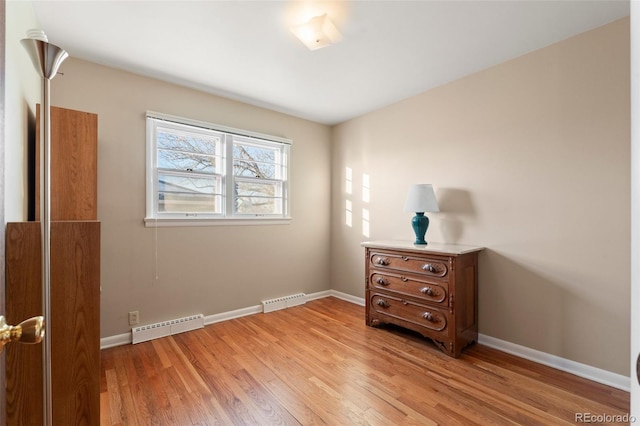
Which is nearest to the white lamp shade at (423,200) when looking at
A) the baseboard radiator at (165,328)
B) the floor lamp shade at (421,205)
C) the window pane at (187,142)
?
the floor lamp shade at (421,205)

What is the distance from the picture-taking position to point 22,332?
26.7 inches

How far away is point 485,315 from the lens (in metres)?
2.66

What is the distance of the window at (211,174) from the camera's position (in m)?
2.85

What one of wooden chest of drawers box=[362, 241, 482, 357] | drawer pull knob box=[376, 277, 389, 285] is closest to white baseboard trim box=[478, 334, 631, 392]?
wooden chest of drawers box=[362, 241, 482, 357]

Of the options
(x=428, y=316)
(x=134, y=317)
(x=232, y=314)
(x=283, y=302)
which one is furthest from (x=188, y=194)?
(x=428, y=316)

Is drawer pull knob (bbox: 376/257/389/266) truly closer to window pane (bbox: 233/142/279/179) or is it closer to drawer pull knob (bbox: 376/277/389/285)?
drawer pull knob (bbox: 376/277/389/285)

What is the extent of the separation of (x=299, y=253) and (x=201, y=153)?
1729mm

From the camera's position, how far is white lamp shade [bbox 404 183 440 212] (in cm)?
279

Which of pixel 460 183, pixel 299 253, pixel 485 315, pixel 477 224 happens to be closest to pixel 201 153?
pixel 299 253

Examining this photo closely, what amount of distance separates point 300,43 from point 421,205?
1755mm

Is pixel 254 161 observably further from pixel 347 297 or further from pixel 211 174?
pixel 347 297

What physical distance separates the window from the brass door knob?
2.26 meters

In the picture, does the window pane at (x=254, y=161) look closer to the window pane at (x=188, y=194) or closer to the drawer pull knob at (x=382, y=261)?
the window pane at (x=188, y=194)

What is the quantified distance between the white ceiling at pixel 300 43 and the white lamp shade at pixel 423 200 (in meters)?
1.07
